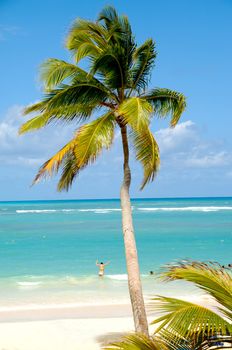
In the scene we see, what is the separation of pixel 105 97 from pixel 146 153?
1457mm

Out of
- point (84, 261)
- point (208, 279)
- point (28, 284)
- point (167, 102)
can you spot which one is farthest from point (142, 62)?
point (84, 261)

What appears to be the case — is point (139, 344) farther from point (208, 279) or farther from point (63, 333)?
point (63, 333)

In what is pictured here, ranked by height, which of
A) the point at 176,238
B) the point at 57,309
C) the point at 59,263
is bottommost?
the point at 57,309

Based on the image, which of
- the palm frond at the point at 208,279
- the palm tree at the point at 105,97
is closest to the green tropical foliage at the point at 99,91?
the palm tree at the point at 105,97

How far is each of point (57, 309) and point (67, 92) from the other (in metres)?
10.3

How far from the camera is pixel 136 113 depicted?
921 centimetres

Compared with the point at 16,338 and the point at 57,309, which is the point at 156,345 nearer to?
the point at 16,338

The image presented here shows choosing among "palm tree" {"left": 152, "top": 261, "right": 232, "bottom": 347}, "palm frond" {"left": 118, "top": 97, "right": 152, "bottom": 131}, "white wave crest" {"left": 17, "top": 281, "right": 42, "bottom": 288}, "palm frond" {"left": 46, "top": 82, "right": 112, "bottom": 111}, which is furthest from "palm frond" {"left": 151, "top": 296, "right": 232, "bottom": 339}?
"white wave crest" {"left": 17, "top": 281, "right": 42, "bottom": 288}

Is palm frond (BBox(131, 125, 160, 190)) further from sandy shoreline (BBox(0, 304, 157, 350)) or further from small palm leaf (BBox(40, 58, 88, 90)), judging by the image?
sandy shoreline (BBox(0, 304, 157, 350))

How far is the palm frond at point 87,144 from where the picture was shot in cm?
981

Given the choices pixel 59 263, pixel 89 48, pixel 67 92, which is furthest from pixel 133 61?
pixel 59 263

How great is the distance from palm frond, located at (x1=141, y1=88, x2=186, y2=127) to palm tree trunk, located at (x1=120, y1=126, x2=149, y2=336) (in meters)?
1.05

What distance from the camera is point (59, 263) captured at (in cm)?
3167

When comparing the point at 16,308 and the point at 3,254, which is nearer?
the point at 16,308
